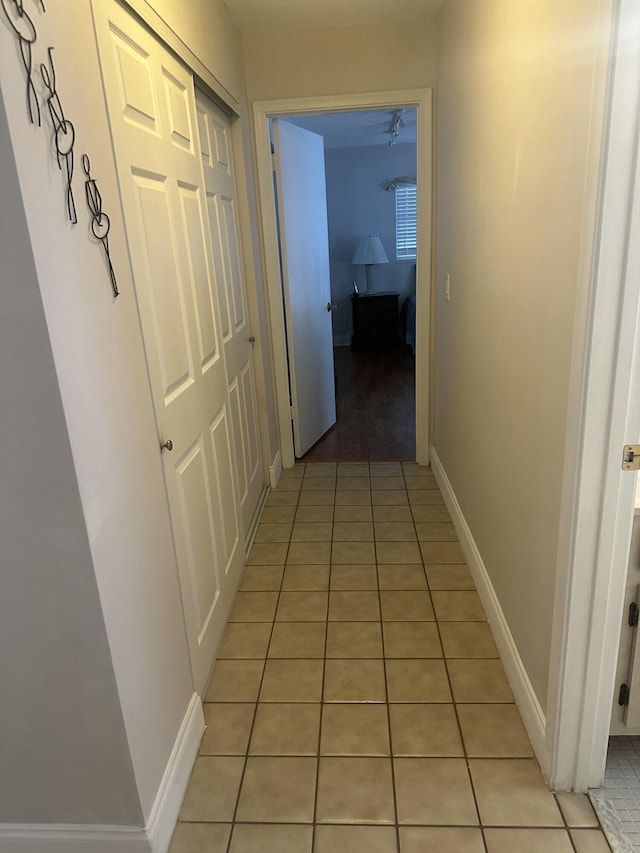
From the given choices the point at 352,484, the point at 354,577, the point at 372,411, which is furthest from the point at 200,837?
the point at 372,411

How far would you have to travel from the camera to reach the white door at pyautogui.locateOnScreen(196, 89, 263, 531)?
90.0 inches

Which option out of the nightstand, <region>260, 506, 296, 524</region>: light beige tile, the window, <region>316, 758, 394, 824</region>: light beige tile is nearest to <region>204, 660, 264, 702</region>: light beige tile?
<region>316, 758, 394, 824</region>: light beige tile

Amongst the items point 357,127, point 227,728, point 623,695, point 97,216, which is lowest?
point 227,728

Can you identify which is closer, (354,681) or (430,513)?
(354,681)

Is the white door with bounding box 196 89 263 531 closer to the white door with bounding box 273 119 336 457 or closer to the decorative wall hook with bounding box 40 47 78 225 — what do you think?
the white door with bounding box 273 119 336 457

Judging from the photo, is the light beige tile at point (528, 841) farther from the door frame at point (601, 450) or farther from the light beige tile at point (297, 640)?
the light beige tile at point (297, 640)

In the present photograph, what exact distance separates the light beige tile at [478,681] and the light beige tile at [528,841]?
1.34 ft

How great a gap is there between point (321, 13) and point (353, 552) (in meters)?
2.47

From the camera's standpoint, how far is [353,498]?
3.13 meters

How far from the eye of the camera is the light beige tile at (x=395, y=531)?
106 inches

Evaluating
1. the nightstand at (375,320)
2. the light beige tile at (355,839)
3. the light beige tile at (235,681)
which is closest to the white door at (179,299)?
the light beige tile at (235,681)

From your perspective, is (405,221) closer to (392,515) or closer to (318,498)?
(318,498)

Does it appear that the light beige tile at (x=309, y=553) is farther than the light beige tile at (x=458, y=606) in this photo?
Yes

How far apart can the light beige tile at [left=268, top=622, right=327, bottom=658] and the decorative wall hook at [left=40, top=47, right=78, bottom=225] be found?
1545 millimetres
